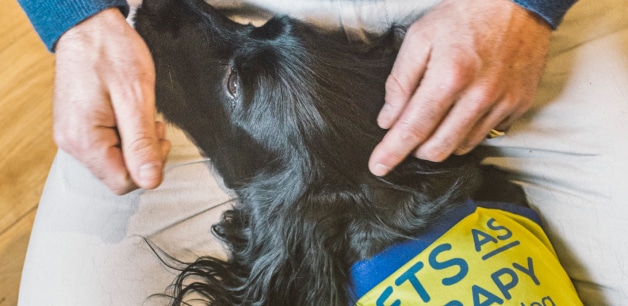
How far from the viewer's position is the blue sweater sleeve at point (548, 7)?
994 millimetres

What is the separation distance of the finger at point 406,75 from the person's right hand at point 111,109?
0.39 meters

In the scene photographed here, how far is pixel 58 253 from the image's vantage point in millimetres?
1232

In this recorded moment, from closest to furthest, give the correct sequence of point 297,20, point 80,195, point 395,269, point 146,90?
point 146,90 → point 395,269 → point 297,20 → point 80,195

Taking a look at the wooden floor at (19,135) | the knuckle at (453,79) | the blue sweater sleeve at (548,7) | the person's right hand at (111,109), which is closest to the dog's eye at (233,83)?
the person's right hand at (111,109)

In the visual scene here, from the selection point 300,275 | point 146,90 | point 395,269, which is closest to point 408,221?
point 395,269

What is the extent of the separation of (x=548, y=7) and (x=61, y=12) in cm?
86

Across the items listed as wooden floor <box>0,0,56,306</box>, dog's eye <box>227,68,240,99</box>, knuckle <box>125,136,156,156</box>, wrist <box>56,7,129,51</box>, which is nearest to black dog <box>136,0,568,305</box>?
dog's eye <box>227,68,240,99</box>

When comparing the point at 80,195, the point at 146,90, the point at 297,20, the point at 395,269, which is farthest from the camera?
the point at 80,195

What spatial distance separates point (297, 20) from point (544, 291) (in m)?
0.70

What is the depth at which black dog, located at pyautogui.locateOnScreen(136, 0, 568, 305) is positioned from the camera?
1073mm

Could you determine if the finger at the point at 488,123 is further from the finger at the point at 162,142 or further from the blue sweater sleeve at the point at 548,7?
the finger at the point at 162,142

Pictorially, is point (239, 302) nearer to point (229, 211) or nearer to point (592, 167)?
point (229, 211)

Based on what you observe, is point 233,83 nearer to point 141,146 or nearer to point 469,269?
point 141,146

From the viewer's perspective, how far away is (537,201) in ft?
4.16
